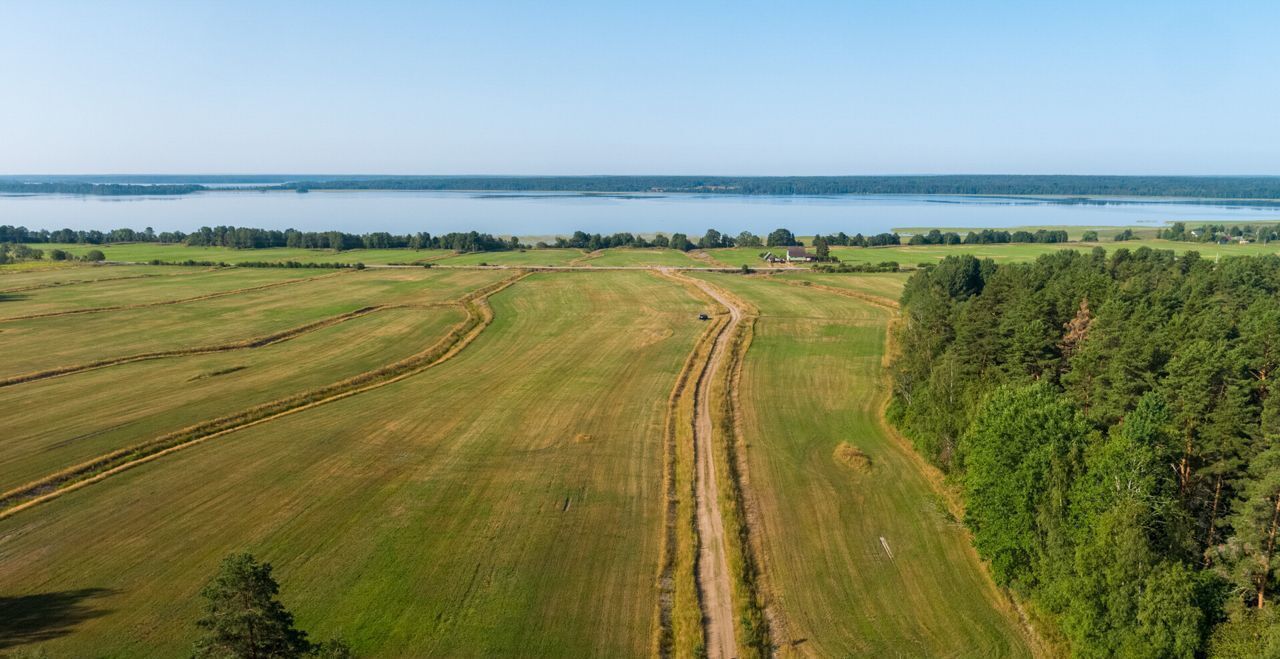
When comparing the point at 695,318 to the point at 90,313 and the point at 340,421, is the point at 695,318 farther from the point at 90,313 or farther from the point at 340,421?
the point at 90,313

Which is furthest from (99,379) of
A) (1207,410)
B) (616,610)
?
(1207,410)

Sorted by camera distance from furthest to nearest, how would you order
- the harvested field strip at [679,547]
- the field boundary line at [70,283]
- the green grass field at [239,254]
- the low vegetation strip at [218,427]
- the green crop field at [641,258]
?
the green grass field at [239,254]
the green crop field at [641,258]
the field boundary line at [70,283]
the low vegetation strip at [218,427]
the harvested field strip at [679,547]

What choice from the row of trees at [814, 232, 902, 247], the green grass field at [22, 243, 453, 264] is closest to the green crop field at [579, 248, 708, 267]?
the green grass field at [22, 243, 453, 264]

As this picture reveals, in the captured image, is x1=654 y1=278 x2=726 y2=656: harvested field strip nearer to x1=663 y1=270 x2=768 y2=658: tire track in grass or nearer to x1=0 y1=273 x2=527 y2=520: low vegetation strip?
x1=663 y1=270 x2=768 y2=658: tire track in grass

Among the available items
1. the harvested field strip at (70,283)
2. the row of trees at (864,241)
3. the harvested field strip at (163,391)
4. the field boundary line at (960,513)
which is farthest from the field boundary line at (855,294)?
the harvested field strip at (70,283)

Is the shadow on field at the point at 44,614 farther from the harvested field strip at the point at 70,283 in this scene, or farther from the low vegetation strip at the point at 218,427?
the harvested field strip at the point at 70,283

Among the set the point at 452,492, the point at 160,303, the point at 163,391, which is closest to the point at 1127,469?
the point at 452,492

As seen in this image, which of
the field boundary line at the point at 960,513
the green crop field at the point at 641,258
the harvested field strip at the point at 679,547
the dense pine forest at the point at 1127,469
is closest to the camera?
the dense pine forest at the point at 1127,469
